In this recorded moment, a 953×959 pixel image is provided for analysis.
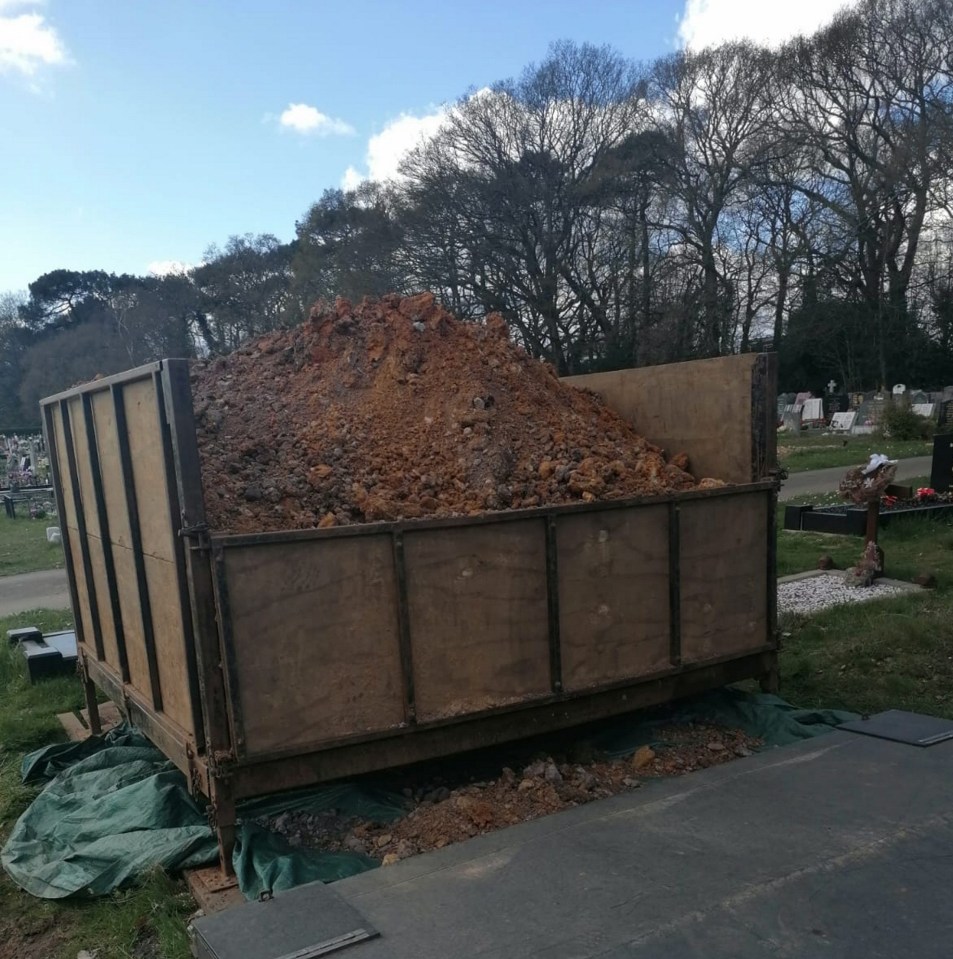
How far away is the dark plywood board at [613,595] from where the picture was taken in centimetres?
375

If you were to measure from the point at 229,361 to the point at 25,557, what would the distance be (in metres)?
10.7

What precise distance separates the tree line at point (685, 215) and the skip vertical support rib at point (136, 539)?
24712mm

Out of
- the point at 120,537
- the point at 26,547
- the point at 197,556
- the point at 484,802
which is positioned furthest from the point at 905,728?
the point at 26,547

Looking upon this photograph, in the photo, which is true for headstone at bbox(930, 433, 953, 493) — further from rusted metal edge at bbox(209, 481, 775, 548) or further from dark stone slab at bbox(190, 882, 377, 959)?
dark stone slab at bbox(190, 882, 377, 959)

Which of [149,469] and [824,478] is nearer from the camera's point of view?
[149,469]

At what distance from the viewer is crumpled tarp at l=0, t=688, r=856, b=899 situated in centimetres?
328

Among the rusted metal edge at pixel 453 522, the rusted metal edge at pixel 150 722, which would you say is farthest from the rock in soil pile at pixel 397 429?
the rusted metal edge at pixel 150 722

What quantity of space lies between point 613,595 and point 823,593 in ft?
16.5

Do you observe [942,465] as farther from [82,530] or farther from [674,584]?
[82,530]

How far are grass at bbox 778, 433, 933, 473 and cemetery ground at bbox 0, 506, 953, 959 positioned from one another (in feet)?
35.6

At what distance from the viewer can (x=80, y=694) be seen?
6.16m

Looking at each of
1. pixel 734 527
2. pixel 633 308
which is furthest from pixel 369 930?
pixel 633 308

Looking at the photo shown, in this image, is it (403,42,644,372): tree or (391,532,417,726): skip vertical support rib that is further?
(403,42,644,372): tree

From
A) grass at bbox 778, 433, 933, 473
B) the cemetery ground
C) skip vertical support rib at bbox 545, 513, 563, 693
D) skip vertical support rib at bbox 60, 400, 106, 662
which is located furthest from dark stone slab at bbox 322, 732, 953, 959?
grass at bbox 778, 433, 933, 473
